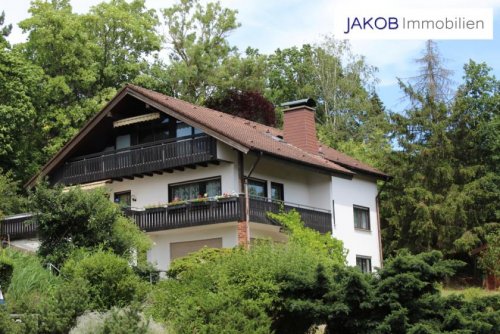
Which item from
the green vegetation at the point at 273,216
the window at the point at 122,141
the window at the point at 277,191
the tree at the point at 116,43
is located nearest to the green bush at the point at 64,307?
the green vegetation at the point at 273,216

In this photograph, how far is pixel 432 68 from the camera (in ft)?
142

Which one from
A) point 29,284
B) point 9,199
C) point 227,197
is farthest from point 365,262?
point 29,284

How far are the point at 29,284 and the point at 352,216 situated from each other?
56.7 feet

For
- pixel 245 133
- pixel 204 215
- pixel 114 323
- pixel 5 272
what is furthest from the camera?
pixel 245 133

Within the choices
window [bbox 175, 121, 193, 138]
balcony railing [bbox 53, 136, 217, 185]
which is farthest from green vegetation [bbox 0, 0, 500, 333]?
window [bbox 175, 121, 193, 138]

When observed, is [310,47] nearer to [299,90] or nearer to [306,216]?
[299,90]

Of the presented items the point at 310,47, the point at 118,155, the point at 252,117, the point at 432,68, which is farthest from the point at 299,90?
the point at 118,155

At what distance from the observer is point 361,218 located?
3603cm

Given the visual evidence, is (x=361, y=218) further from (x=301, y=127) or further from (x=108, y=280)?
(x=108, y=280)

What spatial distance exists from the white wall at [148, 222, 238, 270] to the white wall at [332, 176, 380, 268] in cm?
519

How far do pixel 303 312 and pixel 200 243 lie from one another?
1261cm

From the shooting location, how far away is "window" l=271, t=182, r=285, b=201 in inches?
1283

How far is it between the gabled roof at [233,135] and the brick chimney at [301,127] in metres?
0.41

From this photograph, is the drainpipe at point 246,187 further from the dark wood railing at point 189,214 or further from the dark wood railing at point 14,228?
the dark wood railing at point 14,228
